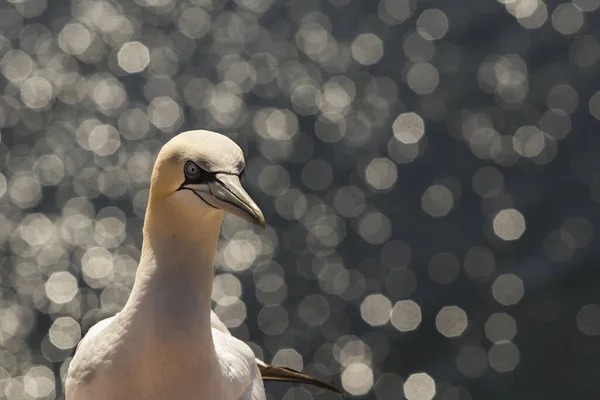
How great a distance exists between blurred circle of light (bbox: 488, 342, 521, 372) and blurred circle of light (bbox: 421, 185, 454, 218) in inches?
107

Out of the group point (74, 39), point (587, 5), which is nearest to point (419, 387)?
point (587, 5)

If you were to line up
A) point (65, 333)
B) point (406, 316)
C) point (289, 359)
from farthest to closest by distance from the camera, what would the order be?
point (65, 333) < point (406, 316) < point (289, 359)

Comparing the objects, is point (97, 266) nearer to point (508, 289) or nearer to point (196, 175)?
point (508, 289)

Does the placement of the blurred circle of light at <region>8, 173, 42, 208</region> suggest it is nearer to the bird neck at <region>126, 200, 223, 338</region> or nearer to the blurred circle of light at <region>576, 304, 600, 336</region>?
the blurred circle of light at <region>576, 304, 600, 336</region>

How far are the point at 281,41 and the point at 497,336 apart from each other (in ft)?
25.9

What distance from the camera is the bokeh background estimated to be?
18.2 m

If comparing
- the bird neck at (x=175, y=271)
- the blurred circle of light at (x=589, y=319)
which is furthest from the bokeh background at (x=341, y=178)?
the bird neck at (x=175, y=271)

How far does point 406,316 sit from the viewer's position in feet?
60.6

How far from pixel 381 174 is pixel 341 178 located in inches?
27.9

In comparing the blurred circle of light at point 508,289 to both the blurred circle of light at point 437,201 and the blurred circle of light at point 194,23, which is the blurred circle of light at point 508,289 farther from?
the blurred circle of light at point 194,23

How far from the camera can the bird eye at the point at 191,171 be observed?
237 inches

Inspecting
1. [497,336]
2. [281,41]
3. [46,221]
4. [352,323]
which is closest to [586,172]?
[497,336]

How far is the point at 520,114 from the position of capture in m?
21.0

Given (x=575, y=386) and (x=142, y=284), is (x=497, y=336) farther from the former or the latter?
(x=142, y=284)
